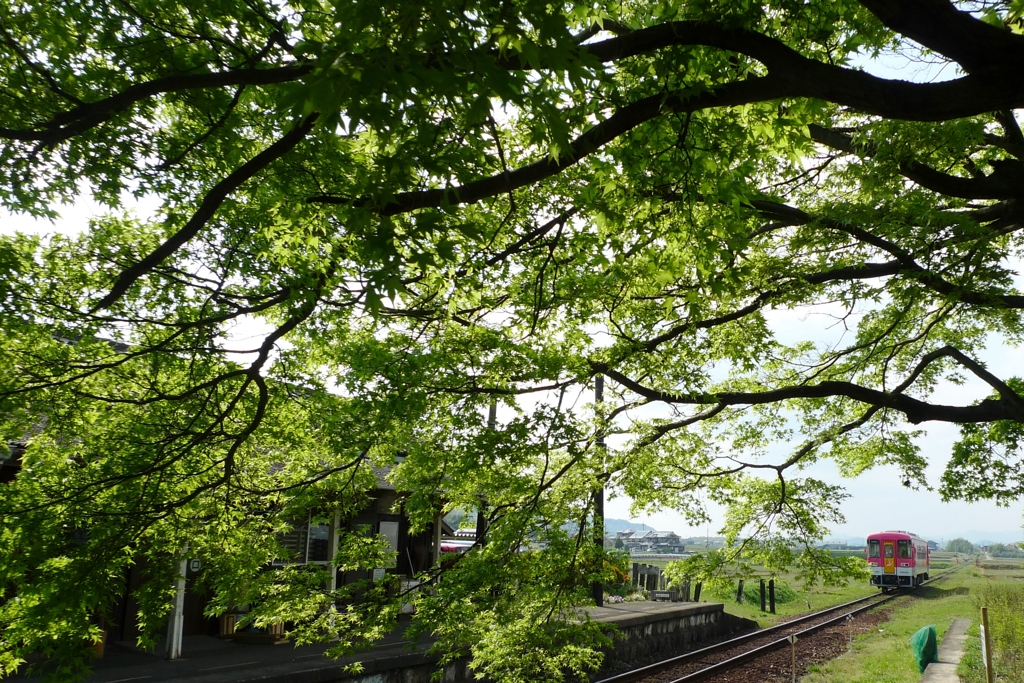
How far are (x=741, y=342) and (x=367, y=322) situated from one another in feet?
17.4

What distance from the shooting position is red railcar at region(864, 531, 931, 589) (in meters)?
35.8

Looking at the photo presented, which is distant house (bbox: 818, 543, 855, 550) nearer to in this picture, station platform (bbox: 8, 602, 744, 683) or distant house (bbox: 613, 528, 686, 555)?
station platform (bbox: 8, 602, 744, 683)

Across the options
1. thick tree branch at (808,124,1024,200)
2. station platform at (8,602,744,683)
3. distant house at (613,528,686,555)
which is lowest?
distant house at (613,528,686,555)

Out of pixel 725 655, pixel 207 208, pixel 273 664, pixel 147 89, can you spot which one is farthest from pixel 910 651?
pixel 147 89

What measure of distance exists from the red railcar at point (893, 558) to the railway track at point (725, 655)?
41.0ft

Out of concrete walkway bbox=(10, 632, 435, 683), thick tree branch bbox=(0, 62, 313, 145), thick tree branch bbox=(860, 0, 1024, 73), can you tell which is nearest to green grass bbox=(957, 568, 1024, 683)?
concrete walkway bbox=(10, 632, 435, 683)

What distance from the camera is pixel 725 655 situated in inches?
677

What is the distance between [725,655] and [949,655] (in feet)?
16.0

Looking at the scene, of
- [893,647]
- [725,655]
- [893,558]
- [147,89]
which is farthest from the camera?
[893,558]

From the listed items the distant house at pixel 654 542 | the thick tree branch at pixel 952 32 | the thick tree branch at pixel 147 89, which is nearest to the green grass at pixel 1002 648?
the thick tree branch at pixel 952 32

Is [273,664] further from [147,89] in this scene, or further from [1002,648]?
[1002,648]

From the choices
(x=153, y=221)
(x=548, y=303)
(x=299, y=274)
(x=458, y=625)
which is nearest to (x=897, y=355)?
(x=548, y=303)

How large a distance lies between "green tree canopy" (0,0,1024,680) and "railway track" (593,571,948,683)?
5.53 metres

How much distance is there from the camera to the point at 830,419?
1225 centimetres
